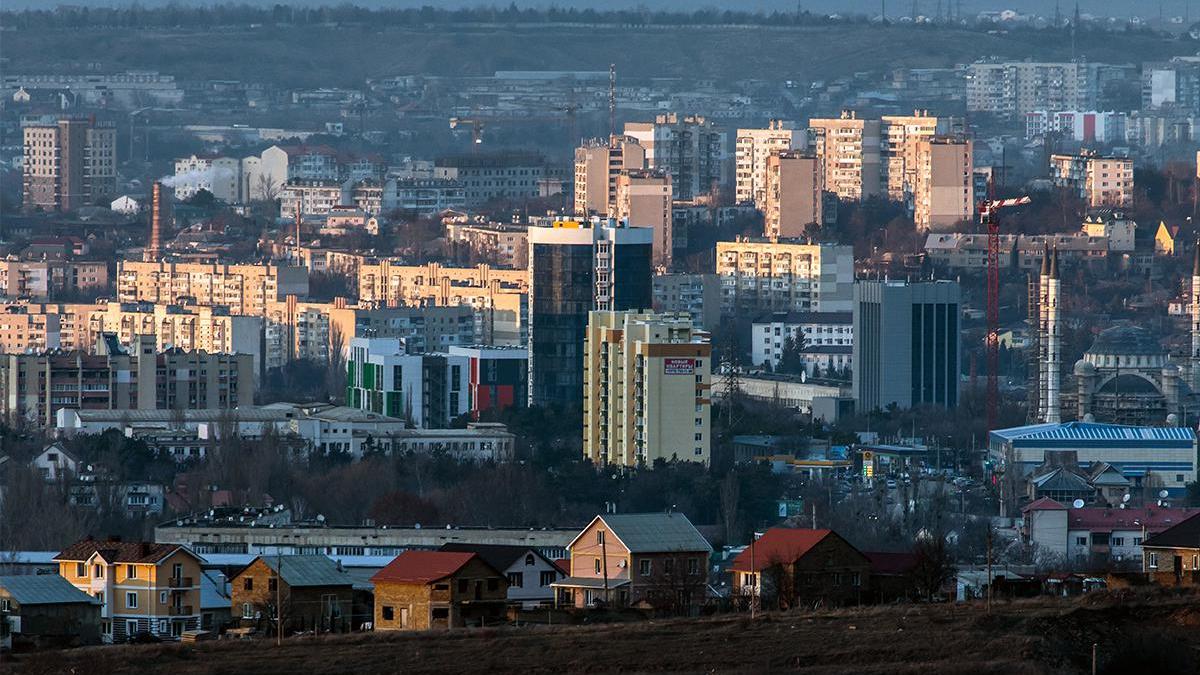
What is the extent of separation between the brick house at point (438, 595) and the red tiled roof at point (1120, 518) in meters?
11.5

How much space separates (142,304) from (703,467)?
21381 mm

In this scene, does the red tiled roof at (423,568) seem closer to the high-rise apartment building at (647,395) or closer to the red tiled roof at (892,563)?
the red tiled roof at (892,563)

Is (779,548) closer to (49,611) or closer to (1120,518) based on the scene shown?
(49,611)

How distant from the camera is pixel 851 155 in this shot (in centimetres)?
7900

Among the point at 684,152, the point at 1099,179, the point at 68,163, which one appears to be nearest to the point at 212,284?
the point at 684,152

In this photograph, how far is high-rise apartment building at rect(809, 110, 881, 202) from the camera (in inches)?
3076

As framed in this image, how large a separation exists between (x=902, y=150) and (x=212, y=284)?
1890cm

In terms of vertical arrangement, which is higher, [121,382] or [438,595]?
[121,382]

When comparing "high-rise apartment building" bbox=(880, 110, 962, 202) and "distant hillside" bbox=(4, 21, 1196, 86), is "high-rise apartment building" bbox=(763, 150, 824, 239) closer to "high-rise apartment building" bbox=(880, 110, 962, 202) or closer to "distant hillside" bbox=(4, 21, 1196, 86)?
"high-rise apartment building" bbox=(880, 110, 962, 202)

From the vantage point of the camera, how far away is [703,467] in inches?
1598

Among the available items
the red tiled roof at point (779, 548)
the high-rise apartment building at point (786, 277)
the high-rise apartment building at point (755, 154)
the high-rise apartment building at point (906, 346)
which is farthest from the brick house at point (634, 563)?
the high-rise apartment building at point (755, 154)

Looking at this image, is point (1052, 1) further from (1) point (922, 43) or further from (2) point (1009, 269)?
(2) point (1009, 269)

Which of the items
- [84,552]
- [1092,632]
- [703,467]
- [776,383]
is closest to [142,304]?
[776,383]

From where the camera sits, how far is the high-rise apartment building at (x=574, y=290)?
158ft
